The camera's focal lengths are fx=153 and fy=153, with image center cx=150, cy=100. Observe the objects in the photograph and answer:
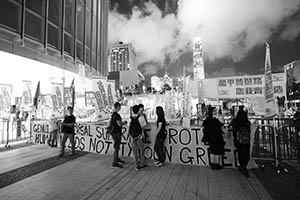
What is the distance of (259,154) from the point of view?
535 centimetres

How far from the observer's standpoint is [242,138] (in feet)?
13.0

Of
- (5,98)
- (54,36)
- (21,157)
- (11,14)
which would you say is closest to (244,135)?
(21,157)

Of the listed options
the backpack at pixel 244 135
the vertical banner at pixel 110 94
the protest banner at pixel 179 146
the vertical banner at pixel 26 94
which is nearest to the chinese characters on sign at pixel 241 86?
the protest banner at pixel 179 146

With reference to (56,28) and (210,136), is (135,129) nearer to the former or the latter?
(210,136)

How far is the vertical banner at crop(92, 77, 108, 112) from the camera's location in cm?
593

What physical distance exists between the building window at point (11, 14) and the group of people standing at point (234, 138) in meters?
10.9

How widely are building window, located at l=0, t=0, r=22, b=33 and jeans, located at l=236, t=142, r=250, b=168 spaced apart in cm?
1192

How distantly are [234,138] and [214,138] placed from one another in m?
0.54

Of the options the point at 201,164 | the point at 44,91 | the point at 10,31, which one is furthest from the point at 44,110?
the point at 201,164

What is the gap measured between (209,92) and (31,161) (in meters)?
7.01

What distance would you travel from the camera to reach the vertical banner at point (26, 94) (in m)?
9.23

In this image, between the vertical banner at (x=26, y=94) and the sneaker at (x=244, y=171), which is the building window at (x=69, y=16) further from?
the sneaker at (x=244, y=171)

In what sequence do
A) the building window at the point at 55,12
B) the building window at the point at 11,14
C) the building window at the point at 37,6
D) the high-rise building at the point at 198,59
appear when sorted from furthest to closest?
the high-rise building at the point at 198,59
the building window at the point at 55,12
the building window at the point at 37,6
the building window at the point at 11,14

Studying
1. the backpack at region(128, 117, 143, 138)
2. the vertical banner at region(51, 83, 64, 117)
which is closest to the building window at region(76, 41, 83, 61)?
the vertical banner at region(51, 83, 64, 117)
